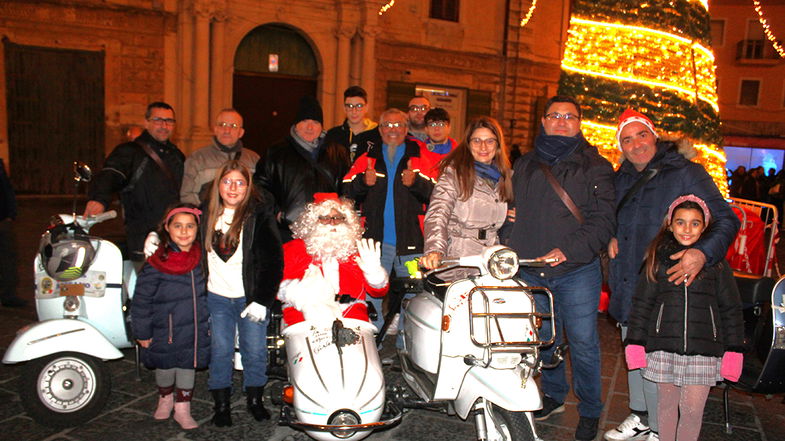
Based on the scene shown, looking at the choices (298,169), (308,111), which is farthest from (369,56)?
(298,169)

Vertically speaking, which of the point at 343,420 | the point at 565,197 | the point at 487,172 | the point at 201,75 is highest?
the point at 201,75

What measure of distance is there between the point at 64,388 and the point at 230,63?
39.5 feet

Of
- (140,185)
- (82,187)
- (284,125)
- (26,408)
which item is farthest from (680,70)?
(82,187)

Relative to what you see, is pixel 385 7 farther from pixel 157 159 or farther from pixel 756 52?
pixel 756 52

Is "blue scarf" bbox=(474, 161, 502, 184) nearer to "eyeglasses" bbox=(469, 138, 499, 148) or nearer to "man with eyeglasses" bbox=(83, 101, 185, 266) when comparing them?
"eyeglasses" bbox=(469, 138, 499, 148)

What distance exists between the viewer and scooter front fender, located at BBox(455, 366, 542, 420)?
3.06m

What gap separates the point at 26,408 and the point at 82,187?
11.6 meters

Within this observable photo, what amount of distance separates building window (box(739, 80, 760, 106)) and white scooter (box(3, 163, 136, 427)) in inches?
1345

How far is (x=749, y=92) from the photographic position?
31.8 meters

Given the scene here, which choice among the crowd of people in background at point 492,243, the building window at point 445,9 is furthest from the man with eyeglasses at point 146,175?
the building window at point 445,9

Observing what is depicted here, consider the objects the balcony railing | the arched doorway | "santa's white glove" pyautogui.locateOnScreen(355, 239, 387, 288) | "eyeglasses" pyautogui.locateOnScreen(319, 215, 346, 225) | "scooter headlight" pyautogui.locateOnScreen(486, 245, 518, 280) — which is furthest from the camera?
the balcony railing

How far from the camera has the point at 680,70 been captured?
6.79 meters

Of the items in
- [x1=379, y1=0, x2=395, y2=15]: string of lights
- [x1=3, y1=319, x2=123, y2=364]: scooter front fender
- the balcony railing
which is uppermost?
the balcony railing

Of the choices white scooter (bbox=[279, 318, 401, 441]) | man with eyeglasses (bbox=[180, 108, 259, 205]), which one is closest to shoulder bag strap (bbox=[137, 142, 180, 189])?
man with eyeglasses (bbox=[180, 108, 259, 205])
